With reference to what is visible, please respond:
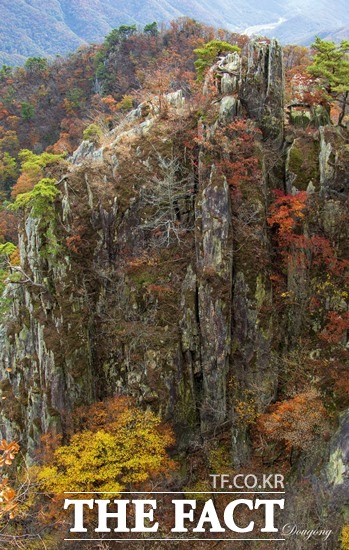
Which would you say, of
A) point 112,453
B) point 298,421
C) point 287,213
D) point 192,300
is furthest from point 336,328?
point 112,453

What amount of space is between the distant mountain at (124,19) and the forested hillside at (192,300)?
351ft

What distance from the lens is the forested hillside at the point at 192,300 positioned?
17.5 metres

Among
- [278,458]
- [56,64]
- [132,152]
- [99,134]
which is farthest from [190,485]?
[56,64]

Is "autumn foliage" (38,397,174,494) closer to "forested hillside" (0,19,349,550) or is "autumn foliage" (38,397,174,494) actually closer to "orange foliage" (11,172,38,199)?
"forested hillside" (0,19,349,550)

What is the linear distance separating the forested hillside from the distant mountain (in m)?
107

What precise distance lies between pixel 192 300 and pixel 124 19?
5852 inches

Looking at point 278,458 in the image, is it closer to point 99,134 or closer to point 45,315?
point 45,315

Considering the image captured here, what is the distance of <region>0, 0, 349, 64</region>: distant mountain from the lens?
127m

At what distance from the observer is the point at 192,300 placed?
18.5 metres

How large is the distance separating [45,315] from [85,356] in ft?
8.46

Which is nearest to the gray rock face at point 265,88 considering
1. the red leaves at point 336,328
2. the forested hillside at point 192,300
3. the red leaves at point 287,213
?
the forested hillside at point 192,300

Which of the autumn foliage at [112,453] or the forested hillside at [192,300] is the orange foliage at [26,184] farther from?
the autumn foliage at [112,453]

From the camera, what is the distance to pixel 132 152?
67.3 feet

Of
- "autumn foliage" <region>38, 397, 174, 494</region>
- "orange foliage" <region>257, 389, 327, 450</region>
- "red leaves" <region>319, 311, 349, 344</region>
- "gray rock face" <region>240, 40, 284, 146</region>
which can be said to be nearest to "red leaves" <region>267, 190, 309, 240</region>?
"gray rock face" <region>240, 40, 284, 146</region>
